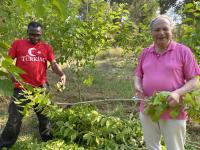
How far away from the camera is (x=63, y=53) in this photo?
21.7 ft

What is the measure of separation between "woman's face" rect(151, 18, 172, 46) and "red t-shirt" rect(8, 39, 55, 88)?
2.13m

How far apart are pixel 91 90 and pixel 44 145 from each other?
443cm

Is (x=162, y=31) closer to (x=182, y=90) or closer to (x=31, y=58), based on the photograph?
(x=182, y=90)

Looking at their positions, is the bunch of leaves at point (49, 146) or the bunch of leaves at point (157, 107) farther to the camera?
the bunch of leaves at point (49, 146)

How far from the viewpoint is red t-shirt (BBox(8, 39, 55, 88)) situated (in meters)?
4.79

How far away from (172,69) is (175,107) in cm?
78

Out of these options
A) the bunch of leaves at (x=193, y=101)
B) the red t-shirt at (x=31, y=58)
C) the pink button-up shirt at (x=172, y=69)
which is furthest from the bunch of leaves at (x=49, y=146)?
the bunch of leaves at (x=193, y=101)

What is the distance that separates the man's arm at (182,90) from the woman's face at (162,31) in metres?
0.36

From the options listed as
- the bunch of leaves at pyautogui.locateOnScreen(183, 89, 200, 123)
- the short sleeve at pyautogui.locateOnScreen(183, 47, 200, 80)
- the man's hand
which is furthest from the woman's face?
the bunch of leaves at pyautogui.locateOnScreen(183, 89, 200, 123)

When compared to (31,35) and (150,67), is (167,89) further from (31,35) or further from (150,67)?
(31,35)

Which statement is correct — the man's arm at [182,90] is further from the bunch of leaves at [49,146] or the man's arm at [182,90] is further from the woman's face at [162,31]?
the bunch of leaves at [49,146]

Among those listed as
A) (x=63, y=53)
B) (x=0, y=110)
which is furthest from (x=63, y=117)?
(x=0, y=110)

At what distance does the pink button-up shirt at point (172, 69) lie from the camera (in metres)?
3.02

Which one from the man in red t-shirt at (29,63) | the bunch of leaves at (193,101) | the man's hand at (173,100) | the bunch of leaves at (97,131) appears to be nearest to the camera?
the bunch of leaves at (193,101)
